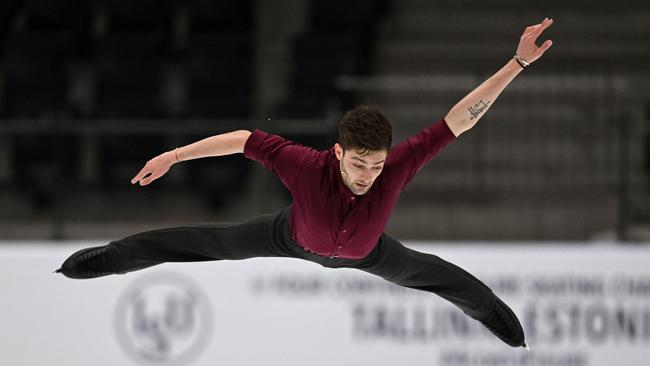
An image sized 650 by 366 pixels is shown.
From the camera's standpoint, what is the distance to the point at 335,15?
9211 millimetres

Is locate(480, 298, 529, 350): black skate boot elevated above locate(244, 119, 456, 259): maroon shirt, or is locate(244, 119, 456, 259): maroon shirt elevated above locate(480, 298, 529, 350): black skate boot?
locate(244, 119, 456, 259): maroon shirt

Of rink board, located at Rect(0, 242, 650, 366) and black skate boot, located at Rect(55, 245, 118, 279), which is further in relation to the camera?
rink board, located at Rect(0, 242, 650, 366)

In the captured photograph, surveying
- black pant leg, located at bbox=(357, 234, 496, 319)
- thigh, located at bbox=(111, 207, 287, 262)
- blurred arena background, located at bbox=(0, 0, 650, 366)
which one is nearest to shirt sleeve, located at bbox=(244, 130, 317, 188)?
thigh, located at bbox=(111, 207, 287, 262)

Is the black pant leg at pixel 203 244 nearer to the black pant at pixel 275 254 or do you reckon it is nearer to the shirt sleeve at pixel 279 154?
the black pant at pixel 275 254

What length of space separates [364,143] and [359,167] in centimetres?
12

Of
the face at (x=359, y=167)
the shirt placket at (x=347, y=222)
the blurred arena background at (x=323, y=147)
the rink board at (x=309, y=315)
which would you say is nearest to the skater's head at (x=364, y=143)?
the face at (x=359, y=167)

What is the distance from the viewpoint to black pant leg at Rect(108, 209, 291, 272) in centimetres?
436

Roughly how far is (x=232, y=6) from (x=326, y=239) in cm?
553

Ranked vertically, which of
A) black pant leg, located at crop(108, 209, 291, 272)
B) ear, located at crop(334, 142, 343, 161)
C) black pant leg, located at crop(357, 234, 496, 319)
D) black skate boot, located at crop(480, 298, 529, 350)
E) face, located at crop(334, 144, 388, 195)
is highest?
ear, located at crop(334, 142, 343, 161)

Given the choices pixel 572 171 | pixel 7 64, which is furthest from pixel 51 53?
pixel 572 171

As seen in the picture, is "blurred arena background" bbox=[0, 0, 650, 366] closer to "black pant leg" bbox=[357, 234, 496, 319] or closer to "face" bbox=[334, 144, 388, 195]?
"black pant leg" bbox=[357, 234, 496, 319]

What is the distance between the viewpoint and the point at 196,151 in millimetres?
4020

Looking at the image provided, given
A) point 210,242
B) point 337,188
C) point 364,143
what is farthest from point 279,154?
point 210,242

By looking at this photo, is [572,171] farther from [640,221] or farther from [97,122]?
[97,122]
